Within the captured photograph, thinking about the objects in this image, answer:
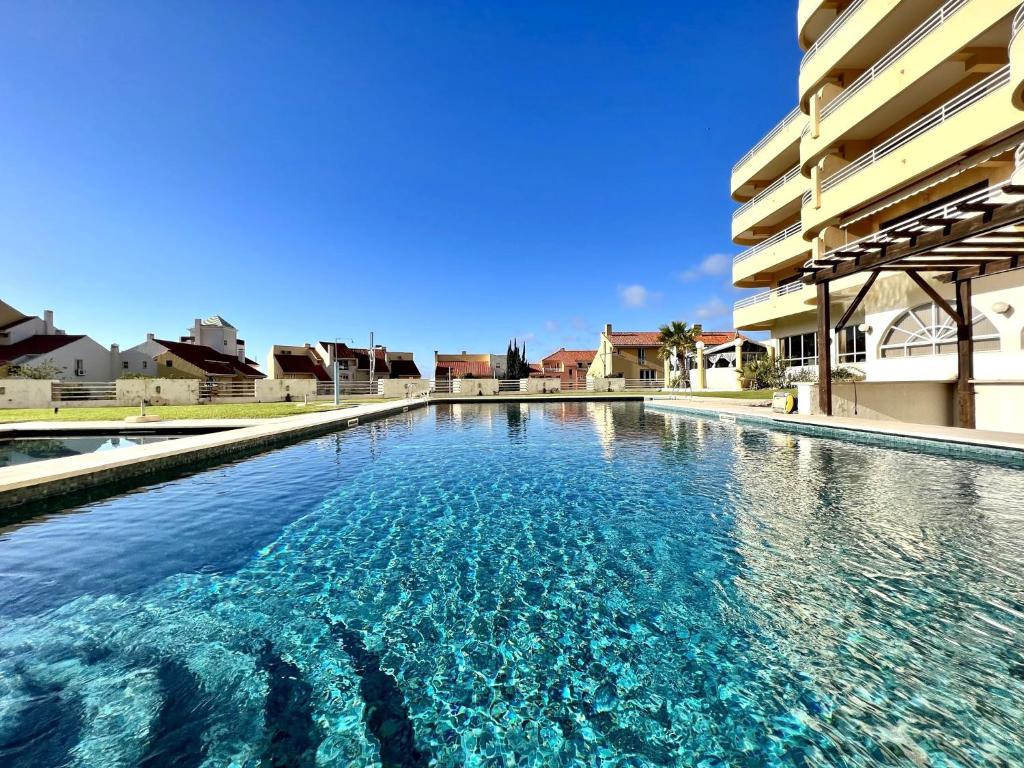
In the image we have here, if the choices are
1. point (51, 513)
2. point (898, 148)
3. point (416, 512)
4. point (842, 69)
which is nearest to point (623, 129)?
point (842, 69)

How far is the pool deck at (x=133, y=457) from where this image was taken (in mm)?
6914

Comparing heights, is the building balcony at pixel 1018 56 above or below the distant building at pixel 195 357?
above

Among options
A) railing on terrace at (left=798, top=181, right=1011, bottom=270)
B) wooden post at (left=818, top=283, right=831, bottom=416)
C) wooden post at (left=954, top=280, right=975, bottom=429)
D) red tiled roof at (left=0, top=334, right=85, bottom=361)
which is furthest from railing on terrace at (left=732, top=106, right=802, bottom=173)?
red tiled roof at (left=0, top=334, right=85, bottom=361)

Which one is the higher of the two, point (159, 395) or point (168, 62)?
point (168, 62)

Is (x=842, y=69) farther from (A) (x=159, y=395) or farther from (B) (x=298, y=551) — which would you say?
(A) (x=159, y=395)

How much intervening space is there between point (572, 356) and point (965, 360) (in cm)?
4733

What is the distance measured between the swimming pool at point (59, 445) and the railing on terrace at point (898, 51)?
90.8ft

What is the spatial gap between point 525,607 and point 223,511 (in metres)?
5.44

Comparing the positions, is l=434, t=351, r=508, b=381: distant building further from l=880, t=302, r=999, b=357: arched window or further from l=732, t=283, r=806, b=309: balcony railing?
l=880, t=302, r=999, b=357: arched window

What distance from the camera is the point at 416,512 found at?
263 inches

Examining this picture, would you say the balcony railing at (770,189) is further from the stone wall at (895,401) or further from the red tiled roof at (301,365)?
the red tiled roof at (301,365)

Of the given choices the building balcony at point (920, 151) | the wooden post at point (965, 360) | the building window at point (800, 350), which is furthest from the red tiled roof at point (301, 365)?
the wooden post at point (965, 360)

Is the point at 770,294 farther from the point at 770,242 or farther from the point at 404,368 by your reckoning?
the point at 404,368

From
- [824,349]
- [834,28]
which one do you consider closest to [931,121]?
[834,28]
